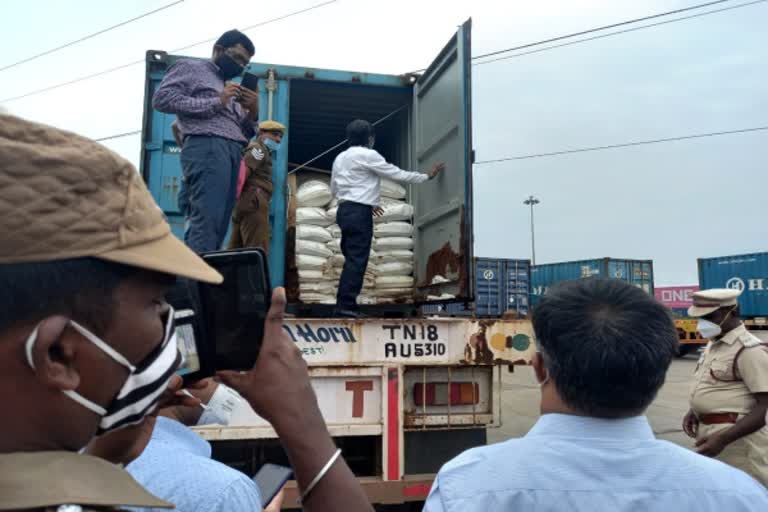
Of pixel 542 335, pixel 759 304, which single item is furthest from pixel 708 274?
pixel 542 335

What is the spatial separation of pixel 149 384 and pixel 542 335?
0.79 meters

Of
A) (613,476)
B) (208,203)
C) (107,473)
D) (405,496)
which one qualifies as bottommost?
(405,496)

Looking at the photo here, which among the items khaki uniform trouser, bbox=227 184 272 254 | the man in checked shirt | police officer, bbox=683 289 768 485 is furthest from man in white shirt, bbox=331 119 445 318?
police officer, bbox=683 289 768 485

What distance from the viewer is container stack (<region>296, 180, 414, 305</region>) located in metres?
4.72

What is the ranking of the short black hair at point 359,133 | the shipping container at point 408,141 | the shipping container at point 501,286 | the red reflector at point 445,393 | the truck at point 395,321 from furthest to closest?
the shipping container at point 501,286
the short black hair at point 359,133
the shipping container at point 408,141
the red reflector at point 445,393
the truck at point 395,321

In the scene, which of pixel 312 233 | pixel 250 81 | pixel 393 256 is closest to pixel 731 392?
pixel 393 256

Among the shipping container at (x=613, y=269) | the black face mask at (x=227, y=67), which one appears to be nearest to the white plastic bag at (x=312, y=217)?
the black face mask at (x=227, y=67)

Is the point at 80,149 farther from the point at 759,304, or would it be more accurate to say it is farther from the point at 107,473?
the point at 759,304

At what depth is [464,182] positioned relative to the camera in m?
4.07

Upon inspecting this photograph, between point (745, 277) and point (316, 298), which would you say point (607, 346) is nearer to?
point (316, 298)

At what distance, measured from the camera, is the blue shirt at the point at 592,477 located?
1.10 meters

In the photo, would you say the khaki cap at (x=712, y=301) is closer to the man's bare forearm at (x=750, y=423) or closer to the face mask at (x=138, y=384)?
A: the man's bare forearm at (x=750, y=423)

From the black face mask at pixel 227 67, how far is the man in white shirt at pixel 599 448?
2868 mm

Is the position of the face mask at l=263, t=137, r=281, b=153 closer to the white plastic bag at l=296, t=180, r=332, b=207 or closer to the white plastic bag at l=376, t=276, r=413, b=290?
the white plastic bag at l=296, t=180, r=332, b=207
